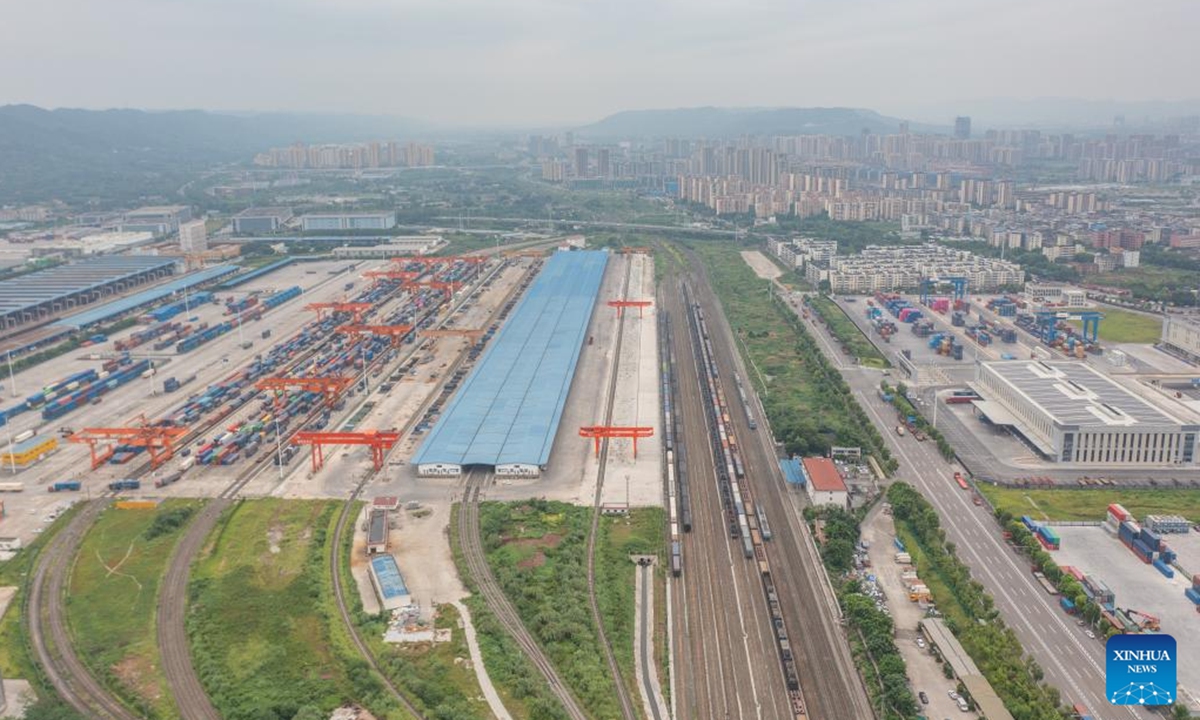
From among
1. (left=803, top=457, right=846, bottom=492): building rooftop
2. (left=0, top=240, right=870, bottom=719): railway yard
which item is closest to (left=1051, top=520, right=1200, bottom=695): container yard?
(left=803, top=457, right=846, bottom=492): building rooftop

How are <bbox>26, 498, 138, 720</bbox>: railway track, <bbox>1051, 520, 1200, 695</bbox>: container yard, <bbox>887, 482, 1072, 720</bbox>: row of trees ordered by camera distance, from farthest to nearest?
<bbox>1051, 520, 1200, 695</bbox>: container yard
<bbox>26, 498, 138, 720</bbox>: railway track
<bbox>887, 482, 1072, 720</bbox>: row of trees

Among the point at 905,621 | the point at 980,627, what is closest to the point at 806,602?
the point at 905,621

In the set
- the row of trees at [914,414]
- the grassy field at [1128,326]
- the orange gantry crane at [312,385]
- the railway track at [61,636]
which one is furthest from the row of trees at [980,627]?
the grassy field at [1128,326]

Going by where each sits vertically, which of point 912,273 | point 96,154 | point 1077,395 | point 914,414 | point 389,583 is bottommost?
point 389,583

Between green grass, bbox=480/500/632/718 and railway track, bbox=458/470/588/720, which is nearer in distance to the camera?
railway track, bbox=458/470/588/720

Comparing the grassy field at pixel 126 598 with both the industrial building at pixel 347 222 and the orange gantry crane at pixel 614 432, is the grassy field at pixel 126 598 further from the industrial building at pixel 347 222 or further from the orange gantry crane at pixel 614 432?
the industrial building at pixel 347 222

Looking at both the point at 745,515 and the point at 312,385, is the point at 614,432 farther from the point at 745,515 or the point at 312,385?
the point at 312,385

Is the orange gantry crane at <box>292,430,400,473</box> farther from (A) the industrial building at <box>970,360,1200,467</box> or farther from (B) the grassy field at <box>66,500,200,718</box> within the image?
(A) the industrial building at <box>970,360,1200,467</box>
